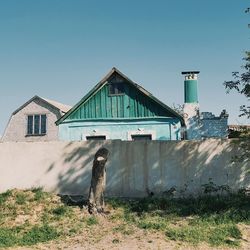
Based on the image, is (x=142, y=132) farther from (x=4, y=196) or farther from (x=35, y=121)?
(x=35, y=121)

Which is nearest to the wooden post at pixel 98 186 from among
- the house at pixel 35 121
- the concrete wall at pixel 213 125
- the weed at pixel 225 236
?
the weed at pixel 225 236

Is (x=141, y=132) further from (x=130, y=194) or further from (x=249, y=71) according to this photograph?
(x=249, y=71)

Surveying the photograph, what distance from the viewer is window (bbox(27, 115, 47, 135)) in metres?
39.2

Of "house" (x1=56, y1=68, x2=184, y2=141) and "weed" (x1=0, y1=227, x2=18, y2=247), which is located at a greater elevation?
"house" (x1=56, y1=68, x2=184, y2=141)

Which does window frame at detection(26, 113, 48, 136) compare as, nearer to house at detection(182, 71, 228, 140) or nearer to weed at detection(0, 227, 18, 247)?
house at detection(182, 71, 228, 140)

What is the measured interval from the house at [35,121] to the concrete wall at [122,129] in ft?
48.7

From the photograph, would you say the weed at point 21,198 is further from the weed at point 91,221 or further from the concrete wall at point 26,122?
the concrete wall at point 26,122

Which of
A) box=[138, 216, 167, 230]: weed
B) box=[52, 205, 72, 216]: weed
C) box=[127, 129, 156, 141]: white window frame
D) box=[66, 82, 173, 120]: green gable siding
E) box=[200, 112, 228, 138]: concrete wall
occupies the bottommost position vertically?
box=[138, 216, 167, 230]: weed

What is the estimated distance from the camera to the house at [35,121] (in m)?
38.9

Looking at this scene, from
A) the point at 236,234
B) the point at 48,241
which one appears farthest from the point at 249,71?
the point at 48,241

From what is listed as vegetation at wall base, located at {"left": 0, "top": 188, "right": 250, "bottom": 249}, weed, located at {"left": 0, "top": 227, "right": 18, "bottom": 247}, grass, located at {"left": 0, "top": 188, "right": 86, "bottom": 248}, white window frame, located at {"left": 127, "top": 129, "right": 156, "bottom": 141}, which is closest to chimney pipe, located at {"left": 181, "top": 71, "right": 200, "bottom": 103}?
white window frame, located at {"left": 127, "top": 129, "right": 156, "bottom": 141}

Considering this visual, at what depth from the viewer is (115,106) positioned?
24.0 metres

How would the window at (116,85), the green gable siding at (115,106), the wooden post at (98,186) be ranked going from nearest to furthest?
the wooden post at (98,186) → the green gable siding at (115,106) → the window at (116,85)

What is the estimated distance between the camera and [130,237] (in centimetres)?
1169
